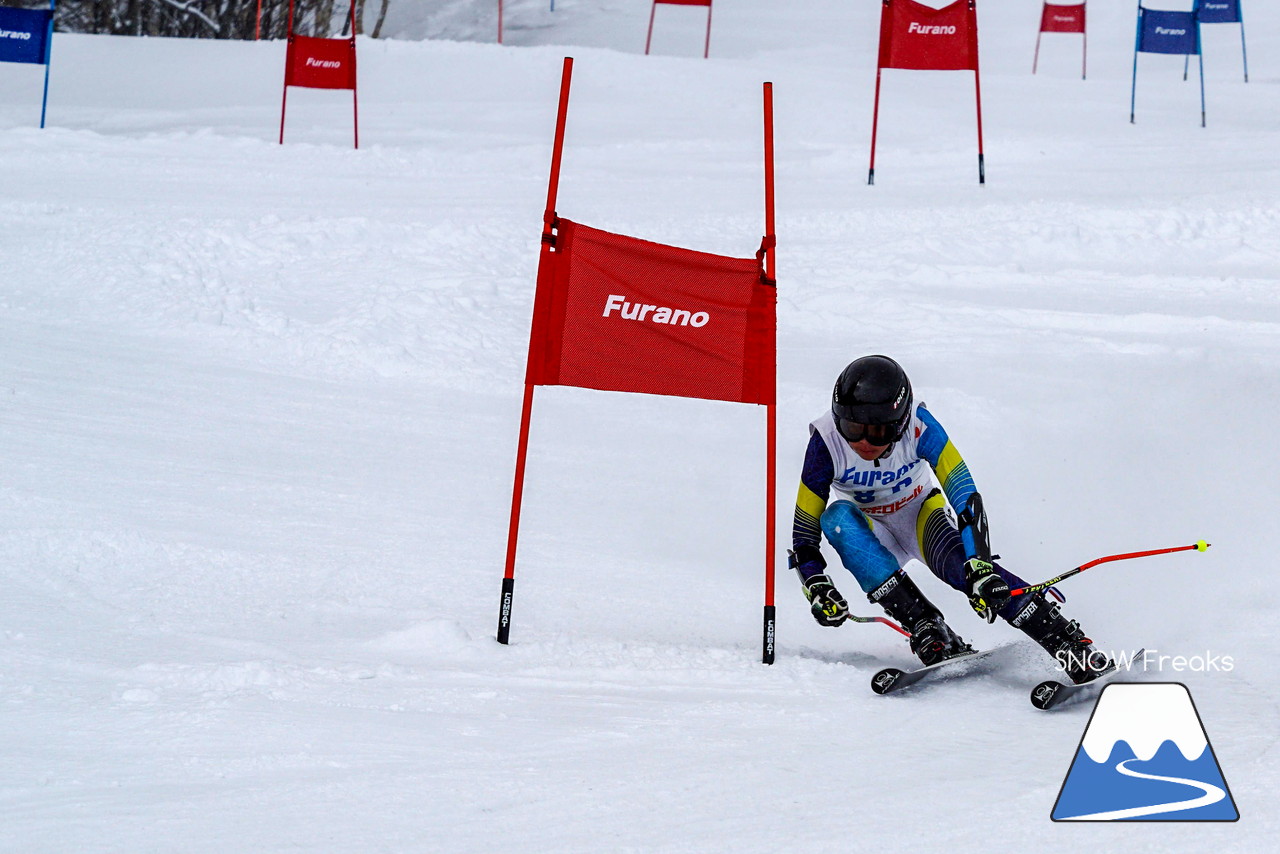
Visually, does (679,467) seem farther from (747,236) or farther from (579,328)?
(747,236)

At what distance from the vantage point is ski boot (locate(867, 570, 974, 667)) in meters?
4.53

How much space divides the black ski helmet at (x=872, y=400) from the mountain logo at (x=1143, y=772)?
55.0 inches

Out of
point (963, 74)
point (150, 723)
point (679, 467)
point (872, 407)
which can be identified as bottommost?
point (679, 467)

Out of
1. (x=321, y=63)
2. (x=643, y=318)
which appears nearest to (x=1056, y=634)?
(x=643, y=318)

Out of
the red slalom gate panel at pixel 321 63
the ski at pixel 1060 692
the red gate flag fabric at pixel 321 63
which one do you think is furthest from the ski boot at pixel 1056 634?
the red gate flag fabric at pixel 321 63

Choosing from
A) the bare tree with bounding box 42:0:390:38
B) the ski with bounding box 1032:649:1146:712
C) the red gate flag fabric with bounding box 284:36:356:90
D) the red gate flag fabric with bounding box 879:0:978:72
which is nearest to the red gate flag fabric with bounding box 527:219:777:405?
the ski with bounding box 1032:649:1146:712

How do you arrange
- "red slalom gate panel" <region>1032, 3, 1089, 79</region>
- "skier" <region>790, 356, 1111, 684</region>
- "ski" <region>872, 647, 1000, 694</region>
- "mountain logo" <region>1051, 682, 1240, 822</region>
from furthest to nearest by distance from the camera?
1. "red slalom gate panel" <region>1032, 3, 1089, 79</region>
2. "skier" <region>790, 356, 1111, 684</region>
3. "ski" <region>872, 647, 1000, 694</region>
4. "mountain logo" <region>1051, 682, 1240, 822</region>

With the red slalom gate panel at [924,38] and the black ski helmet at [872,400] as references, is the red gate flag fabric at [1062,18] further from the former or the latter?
the black ski helmet at [872,400]

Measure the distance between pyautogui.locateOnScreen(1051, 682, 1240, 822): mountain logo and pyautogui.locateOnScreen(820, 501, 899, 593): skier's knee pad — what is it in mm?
1343

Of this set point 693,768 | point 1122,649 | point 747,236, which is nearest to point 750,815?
point 693,768

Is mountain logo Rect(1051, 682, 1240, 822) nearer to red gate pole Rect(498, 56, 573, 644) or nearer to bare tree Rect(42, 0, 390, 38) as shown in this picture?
red gate pole Rect(498, 56, 573, 644)

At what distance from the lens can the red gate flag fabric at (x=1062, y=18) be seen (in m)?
21.7

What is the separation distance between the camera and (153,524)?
573 cm

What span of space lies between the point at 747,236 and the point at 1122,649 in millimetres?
7470
